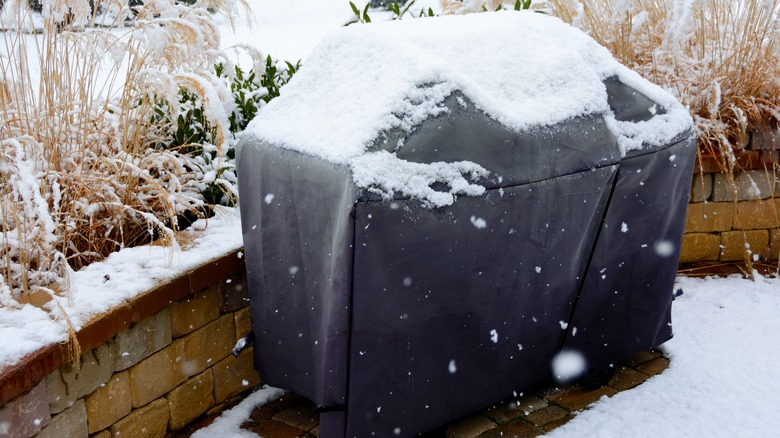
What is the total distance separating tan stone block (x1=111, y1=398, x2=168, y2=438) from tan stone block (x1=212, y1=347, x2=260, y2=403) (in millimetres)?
252

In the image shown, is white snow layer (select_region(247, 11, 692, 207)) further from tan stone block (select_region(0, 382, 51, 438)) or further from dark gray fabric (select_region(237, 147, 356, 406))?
tan stone block (select_region(0, 382, 51, 438))

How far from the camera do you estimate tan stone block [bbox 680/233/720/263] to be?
4020 mm

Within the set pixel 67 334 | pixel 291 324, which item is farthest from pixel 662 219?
pixel 67 334

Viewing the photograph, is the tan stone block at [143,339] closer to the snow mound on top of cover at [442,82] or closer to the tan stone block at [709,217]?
the snow mound on top of cover at [442,82]

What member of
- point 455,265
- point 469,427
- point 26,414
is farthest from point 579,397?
point 26,414

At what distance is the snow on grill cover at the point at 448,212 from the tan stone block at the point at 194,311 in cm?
22

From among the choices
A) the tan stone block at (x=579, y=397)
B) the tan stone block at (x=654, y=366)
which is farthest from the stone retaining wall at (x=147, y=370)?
the tan stone block at (x=654, y=366)

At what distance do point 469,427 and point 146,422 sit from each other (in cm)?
116

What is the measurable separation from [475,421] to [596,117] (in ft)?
3.95

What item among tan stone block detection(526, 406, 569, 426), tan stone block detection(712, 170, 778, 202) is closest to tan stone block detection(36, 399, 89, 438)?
tan stone block detection(526, 406, 569, 426)

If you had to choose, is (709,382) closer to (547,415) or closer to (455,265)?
(547,415)

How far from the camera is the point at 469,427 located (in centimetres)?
269

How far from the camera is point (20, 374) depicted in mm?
1979

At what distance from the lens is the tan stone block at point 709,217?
3.98m
